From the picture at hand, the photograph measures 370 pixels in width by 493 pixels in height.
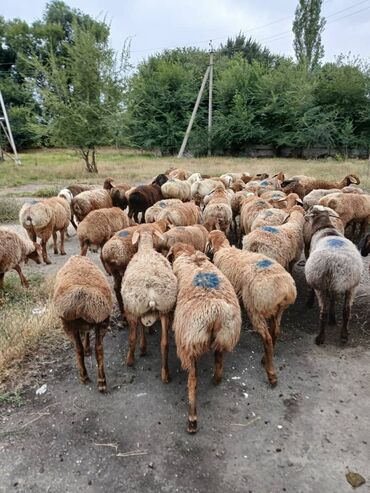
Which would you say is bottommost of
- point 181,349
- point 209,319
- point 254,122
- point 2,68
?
point 181,349

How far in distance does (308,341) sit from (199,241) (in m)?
2.32

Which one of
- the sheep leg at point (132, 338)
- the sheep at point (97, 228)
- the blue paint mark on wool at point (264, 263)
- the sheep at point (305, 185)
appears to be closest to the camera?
the sheep leg at point (132, 338)

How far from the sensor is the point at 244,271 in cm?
430

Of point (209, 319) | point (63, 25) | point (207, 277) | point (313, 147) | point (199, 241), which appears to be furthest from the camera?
point (63, 25)

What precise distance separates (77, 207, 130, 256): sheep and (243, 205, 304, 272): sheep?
8.07 feet

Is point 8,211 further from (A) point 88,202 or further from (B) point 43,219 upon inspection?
(B) point 43,219

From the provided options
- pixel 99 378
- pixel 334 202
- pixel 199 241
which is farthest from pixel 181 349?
pixel 334 202

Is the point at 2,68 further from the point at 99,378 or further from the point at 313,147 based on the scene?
the point at 99,378

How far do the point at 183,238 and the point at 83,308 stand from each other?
258 centimetres

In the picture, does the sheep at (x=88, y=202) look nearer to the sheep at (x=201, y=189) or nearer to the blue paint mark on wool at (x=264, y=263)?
the sheep at (x=201, y=189)

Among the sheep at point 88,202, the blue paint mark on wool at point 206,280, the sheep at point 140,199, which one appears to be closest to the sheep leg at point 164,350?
the blue paint mark on wool at point 206,280

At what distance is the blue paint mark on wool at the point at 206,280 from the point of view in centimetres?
364

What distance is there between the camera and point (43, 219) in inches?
291

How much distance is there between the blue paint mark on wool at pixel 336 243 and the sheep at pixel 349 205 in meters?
3.11
